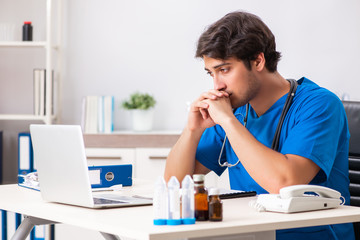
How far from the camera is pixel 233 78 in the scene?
6.12 ft

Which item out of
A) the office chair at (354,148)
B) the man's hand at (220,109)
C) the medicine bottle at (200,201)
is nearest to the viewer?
the medicine bottle at (200,201)

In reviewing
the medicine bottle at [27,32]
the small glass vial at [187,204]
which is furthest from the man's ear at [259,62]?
the medicine bottle at [27,32]

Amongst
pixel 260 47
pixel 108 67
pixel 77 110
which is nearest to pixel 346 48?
pixel 108 67

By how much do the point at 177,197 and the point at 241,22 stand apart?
0.92 metres

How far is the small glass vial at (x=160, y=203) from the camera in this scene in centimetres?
122

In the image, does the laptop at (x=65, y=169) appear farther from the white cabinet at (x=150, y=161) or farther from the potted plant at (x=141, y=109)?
the potted plant at (x=141, y=109)

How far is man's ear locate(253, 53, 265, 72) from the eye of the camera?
1.93 metres

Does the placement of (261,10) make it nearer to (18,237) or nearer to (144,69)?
(144,69)

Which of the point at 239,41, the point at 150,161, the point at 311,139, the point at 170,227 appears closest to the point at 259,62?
the point at 239,41

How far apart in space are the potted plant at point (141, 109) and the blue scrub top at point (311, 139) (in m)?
1.70

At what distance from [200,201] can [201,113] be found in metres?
0.73

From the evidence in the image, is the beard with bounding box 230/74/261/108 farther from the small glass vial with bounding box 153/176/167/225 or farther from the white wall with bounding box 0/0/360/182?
the white wall with bounding box 0/0/360/182

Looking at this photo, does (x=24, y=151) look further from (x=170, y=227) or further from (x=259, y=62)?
(x=170, y=227)

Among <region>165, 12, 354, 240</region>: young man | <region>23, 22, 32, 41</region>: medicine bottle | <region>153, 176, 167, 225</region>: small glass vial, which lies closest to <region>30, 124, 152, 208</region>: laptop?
<region>153, 176, 167, 225</region>: small glass vial
